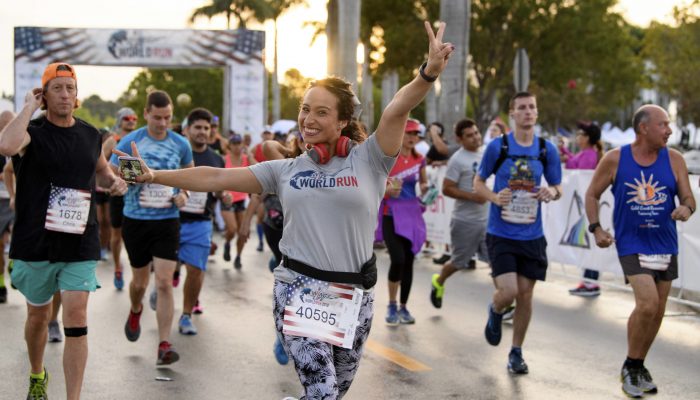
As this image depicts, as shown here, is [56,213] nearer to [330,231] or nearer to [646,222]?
[330,231]

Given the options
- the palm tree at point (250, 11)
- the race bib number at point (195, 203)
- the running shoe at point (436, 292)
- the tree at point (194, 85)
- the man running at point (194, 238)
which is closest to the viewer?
the man running at point (194, 238)

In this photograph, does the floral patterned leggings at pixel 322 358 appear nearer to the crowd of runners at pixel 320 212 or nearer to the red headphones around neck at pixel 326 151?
the crowd of runners at pixel 320 212

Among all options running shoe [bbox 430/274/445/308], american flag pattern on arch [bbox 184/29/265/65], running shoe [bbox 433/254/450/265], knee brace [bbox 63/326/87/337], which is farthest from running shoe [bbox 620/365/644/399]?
american flag pattern on arch [bbox 184/29/265/65]

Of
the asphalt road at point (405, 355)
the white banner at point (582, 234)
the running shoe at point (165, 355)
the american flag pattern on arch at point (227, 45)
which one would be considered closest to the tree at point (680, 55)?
the american flag pattern on arch at point (227, 45)

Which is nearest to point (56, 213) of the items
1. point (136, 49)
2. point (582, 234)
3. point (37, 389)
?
point (37, 389)

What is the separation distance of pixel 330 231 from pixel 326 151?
0.35 m

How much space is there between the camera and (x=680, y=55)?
155 ft

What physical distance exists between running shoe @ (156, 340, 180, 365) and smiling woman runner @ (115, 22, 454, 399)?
307cm

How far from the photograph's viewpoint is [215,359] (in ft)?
24.9

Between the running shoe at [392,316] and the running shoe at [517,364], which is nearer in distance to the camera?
the running shoe at [517,364]

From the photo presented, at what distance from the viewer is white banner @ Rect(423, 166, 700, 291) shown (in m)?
9.91

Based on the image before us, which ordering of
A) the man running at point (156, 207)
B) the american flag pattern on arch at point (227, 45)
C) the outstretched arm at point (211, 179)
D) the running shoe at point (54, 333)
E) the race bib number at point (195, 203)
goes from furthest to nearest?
the american flag pattern on arch at point (227, 45) → the race bib number at point (195, 203) → the running shoe at point (54, 333) → the man running at point (156, 207) → the outstretched arm at point (211, 179)

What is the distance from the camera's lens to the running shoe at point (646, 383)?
6.50 m

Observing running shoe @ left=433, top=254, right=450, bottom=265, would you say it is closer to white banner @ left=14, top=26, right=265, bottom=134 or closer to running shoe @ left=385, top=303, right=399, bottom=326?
running shoe @ left=385, top=303, right=399, bottom=326
